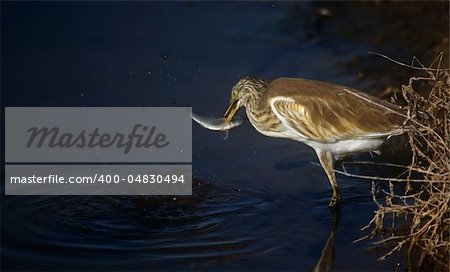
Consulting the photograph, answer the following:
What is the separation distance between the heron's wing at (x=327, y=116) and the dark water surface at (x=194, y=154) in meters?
0.46

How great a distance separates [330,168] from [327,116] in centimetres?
36

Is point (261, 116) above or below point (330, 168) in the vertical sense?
above

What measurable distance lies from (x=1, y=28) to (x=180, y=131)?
3034mm

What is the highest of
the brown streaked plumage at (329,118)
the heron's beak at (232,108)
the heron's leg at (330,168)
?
the heron's beak at (232,108)

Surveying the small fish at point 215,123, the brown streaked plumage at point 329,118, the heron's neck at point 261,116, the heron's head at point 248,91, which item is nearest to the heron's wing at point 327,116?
the brown streaked plumage at point 329,118

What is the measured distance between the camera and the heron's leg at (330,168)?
24.3 feet

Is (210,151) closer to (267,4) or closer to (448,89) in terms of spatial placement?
(448,89)

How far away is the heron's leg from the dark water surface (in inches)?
3.1

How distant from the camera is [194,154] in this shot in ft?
26.9

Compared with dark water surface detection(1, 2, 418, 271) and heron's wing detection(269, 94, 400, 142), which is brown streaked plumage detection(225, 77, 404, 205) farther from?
dark water surface detection(1, 2, 418, 271)

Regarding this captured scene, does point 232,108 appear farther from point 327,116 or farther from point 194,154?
point 327,116

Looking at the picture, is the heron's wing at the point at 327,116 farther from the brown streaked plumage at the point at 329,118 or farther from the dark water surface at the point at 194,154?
the dark water surface at the point at 194,154

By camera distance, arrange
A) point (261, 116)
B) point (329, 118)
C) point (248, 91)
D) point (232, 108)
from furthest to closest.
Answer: point (232, 108) → point (248, 91) → point (261, 116) → point (329, 118)

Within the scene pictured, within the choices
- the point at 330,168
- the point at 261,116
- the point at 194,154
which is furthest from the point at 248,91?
the point at 330,168
